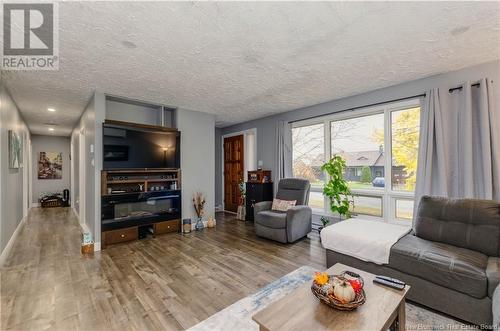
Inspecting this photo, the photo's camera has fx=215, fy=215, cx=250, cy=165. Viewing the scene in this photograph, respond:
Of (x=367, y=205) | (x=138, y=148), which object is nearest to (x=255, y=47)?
(x=138, y=148)

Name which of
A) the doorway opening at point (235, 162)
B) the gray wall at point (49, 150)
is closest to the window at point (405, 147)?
the doorway opening at point (235, 162)

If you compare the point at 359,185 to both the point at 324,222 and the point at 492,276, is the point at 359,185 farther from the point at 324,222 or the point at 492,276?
the point at 492,276

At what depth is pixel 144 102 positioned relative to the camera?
13.7 feet

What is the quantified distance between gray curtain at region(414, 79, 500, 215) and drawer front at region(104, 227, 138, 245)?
4663 millimetres

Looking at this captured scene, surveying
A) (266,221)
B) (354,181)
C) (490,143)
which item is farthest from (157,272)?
(490,143)

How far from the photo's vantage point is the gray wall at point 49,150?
755 centimetres

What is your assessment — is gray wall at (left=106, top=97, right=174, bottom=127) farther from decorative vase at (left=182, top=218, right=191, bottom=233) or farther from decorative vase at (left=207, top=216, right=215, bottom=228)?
decorative vase at (left=207, top=216, right=215, bottom=228)

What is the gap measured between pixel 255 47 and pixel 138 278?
2982mm

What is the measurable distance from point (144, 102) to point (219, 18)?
294 centimetres

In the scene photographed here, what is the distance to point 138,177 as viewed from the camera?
4.02 meters

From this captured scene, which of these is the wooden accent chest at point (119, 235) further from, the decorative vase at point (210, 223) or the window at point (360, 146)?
the window at point (360, 146)

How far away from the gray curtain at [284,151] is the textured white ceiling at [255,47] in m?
1.21

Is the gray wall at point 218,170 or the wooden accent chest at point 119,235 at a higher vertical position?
the gray wall at point 218,170

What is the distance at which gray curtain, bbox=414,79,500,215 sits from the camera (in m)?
2.65
